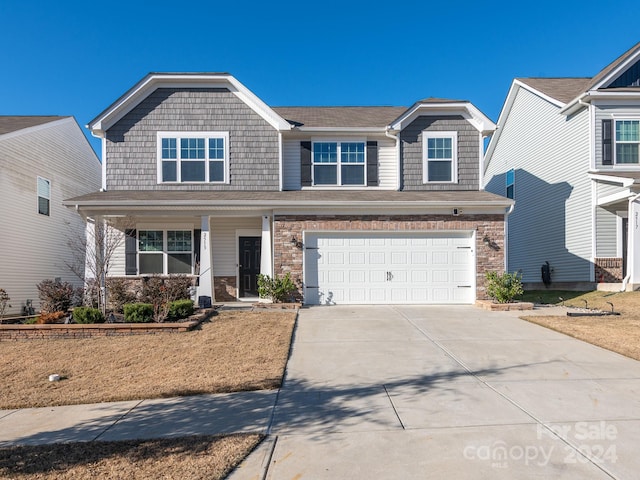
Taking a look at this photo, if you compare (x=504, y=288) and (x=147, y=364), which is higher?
(x=504, y=288)

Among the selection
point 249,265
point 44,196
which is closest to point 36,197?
point 44,196

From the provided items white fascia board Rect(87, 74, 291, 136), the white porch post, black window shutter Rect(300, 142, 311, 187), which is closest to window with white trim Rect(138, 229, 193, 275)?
white fascia board Rect(87, 74, 291, 136)

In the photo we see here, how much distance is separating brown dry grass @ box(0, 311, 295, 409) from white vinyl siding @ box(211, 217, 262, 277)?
14.6 feet

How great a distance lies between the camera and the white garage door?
12.5 meters

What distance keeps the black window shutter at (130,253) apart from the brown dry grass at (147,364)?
4.68 m

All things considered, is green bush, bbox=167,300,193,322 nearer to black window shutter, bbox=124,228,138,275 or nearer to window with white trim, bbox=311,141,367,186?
black window shutter, bbox=124,228,138,275

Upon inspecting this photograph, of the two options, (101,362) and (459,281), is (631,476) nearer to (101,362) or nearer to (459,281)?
(101,362)

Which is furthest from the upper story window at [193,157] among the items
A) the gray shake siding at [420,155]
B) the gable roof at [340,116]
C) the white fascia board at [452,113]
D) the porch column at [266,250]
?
the gray shake siding at [420,155]

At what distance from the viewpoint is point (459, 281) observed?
12.5 m

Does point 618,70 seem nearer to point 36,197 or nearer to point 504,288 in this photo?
point 504,288

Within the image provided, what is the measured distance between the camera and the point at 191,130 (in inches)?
531

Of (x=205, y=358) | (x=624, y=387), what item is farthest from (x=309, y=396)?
(x=624, y=387)

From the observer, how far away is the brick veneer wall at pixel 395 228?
Result: 12.3 meters

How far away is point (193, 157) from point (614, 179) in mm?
13355
